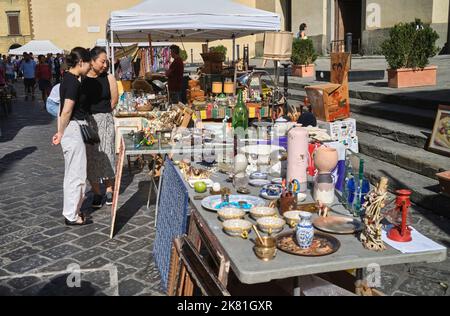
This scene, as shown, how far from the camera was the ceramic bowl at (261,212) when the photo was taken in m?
2.65

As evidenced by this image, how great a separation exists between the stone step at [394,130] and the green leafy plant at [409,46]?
6.33 feet

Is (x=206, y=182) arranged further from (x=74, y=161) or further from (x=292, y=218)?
(x=74, y=161)

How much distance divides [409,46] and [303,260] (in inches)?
324

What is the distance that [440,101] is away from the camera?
7.35 metres

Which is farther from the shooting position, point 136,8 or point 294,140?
point 136,8

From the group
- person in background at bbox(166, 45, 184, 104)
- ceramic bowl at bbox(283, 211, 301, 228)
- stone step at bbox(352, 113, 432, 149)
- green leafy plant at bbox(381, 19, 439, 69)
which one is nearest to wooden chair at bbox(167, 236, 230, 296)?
ceramic bowl at bbox(283, 211, 301, 228)

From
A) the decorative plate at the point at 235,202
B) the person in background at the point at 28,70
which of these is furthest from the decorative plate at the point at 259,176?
the person in background at the point at 28,70

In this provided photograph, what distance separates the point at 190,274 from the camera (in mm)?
2455

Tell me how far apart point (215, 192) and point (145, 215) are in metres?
2.48

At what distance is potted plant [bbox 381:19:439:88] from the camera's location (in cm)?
902

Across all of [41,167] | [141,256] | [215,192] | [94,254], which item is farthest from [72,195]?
[41,167]

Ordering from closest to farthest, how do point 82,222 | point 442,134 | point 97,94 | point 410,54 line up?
point 82,222 → point 97,94 → point 442,134 → point 410,54

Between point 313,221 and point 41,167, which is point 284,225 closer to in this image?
point 313,221

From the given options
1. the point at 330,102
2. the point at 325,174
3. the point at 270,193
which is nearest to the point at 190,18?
the point at 330,102
